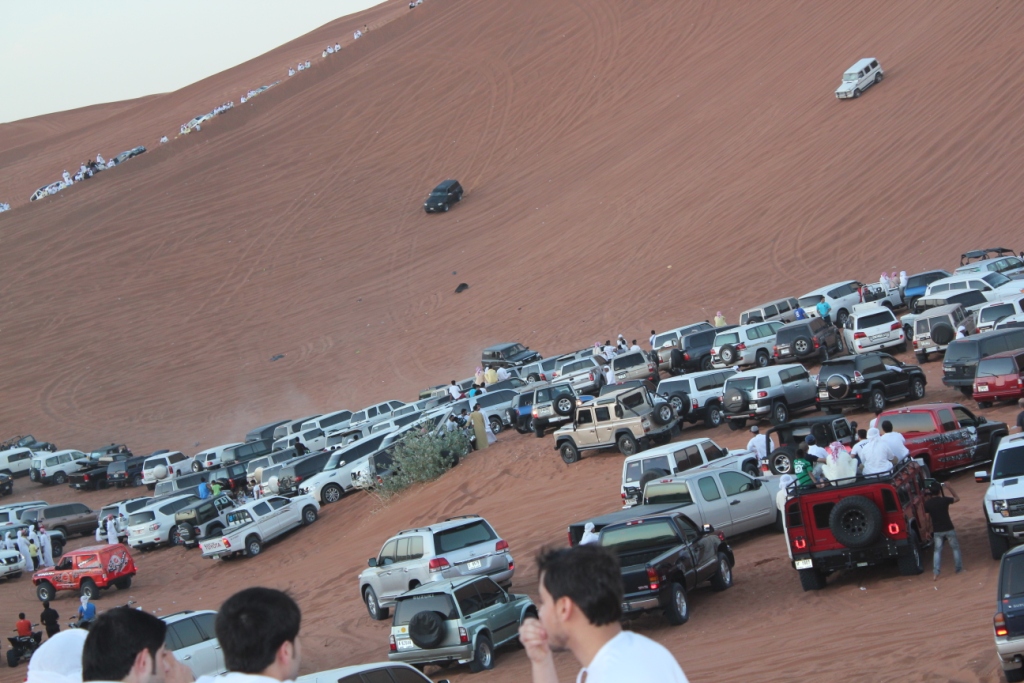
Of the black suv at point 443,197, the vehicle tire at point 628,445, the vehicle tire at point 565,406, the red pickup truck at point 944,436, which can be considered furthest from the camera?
the black suv at point 443,197

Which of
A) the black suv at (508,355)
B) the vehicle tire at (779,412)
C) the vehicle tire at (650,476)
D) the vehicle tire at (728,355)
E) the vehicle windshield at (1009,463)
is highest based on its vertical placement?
the black suv at (508,355)

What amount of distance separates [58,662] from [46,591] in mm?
24240

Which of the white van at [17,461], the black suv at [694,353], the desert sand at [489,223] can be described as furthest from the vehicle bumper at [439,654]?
the white van at [17,461]

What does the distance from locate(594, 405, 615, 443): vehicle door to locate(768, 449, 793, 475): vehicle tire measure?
20.5ft

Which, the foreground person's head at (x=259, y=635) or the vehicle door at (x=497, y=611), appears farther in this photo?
the vehicle door at (x=497, y=611)

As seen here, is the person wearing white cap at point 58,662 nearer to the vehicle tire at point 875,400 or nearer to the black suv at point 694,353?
the vehicle tire at point 875,400

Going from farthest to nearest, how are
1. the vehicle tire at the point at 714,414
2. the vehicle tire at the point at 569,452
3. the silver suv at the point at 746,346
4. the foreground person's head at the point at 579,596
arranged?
the silver suv at the point at 746,346 < the vehicle tire at the point at 714,414 < the vehicle tire at the point at 569,452 < the foreground person's head at the point at 579,596

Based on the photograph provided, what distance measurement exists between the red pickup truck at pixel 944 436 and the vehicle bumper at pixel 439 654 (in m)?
8.29

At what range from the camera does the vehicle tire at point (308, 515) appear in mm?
28656

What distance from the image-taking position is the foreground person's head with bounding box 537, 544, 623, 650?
342 centimetres

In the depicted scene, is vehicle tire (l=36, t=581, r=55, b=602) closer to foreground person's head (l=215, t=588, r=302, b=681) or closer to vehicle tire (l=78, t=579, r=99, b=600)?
vehicle tire (l=78, t=579, r=99, b=600)

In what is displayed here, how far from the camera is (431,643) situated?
14.1 m

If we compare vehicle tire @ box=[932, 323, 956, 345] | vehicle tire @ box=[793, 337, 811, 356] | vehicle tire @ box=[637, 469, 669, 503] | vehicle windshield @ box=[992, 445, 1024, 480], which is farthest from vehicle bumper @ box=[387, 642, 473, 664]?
vehicle tire @ box=[932, 323, 956, 345]

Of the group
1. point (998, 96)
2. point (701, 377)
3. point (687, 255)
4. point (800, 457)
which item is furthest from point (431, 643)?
point (998, 96)
